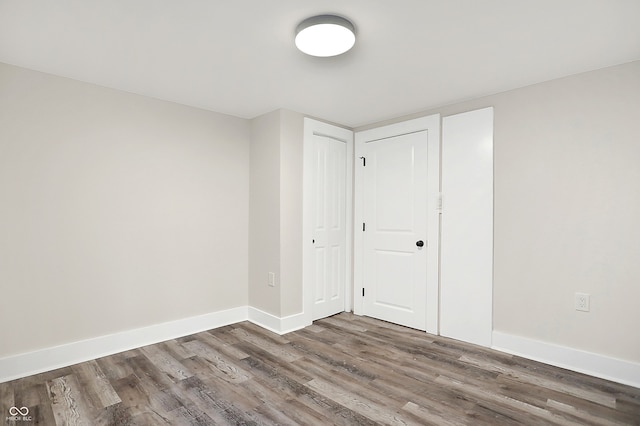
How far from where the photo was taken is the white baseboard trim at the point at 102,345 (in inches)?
94.2

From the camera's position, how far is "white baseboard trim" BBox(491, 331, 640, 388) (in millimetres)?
2324

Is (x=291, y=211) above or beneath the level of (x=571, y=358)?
above

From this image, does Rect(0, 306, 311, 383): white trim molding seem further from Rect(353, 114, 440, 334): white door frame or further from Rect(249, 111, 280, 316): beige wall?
Rect(353, 114, 440, 334): white door frame

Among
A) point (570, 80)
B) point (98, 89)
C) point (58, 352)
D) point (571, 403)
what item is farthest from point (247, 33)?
point (571, 403)

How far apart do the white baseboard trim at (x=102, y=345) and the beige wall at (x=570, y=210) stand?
2.89m

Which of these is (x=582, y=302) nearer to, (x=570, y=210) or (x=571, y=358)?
(x=571, y=358)

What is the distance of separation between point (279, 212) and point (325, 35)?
189cm

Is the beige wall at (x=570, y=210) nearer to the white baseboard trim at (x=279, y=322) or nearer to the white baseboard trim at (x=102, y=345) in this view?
the white baseboard trim at (x=279, y=322)

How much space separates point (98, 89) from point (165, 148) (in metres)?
0.71

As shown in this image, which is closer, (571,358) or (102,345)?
(571,358)

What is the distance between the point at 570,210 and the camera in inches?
102

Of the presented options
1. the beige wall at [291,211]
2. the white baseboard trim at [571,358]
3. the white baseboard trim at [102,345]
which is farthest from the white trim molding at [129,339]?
the white baseboard trim at [571,358]

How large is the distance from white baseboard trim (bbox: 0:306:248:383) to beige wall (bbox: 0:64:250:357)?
0.21 feet

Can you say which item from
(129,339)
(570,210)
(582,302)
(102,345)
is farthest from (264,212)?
(582,302)
